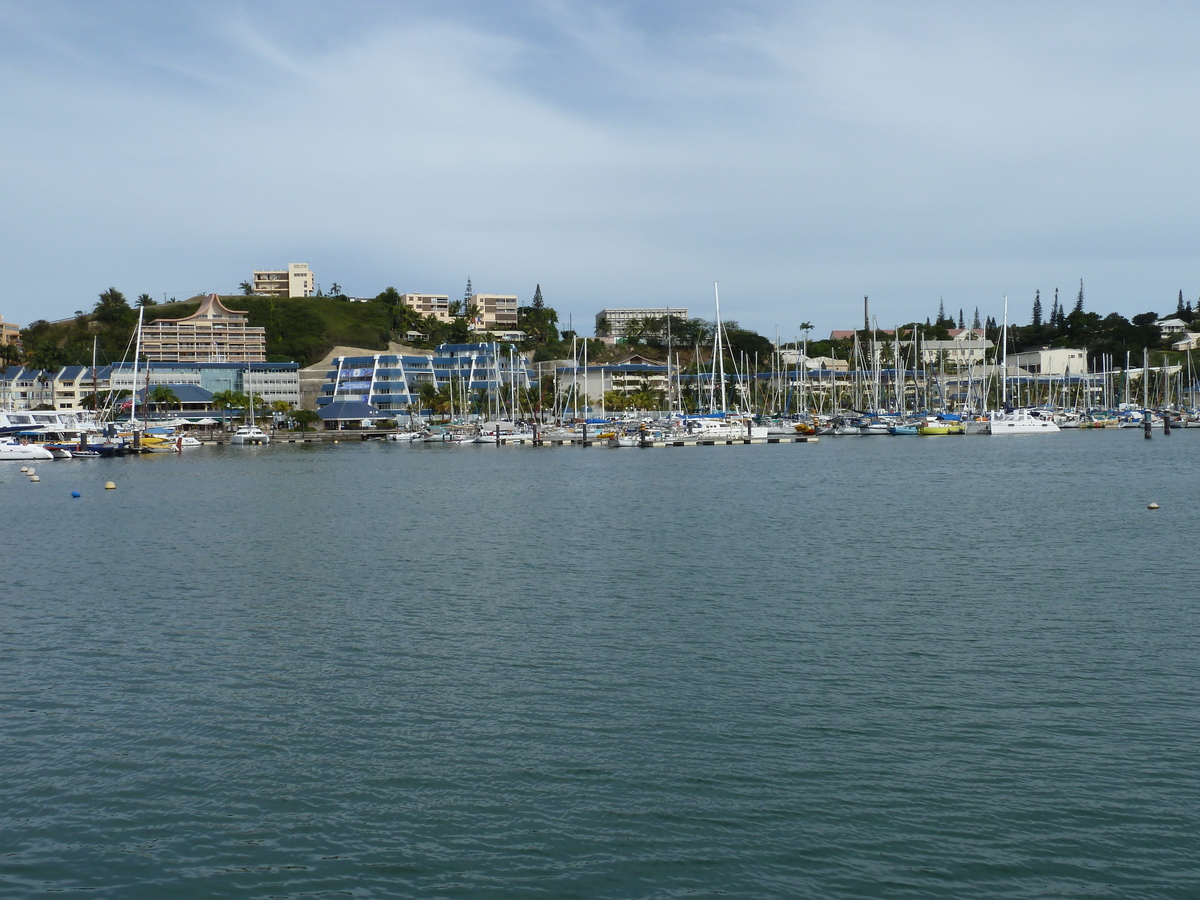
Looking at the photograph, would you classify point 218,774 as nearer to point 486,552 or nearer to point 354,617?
point 354,617

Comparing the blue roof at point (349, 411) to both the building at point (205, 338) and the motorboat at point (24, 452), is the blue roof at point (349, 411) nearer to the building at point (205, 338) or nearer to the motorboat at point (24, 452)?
the building at point (205, 338)

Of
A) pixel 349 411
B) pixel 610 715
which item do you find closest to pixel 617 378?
pixel 349 411

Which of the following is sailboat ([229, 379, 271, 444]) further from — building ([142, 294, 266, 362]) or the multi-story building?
building ([142, 294, 266, 362])

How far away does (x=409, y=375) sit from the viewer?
545ft

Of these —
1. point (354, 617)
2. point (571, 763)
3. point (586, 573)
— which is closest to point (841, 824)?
point (571, 763)

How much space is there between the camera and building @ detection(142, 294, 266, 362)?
617 ft

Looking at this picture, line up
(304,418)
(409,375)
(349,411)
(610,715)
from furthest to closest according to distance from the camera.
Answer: (409,375)
(349,411)
(304,418)
(610,715)

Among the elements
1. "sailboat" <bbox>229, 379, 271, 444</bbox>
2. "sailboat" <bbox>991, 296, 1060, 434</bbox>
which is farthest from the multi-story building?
"sailboat" <bbox>991, 296, 1060, 434</bbox>

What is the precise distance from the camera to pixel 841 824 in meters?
12.4

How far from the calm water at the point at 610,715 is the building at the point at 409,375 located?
412 ft

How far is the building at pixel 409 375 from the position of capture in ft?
529

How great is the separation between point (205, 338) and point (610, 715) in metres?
190

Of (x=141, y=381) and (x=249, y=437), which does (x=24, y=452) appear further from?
(x=141, y=381)

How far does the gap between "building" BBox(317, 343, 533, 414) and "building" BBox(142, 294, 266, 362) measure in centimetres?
2779
